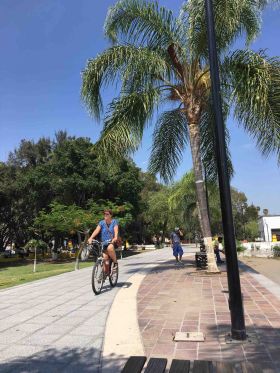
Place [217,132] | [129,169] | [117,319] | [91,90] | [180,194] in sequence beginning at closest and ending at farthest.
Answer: [217,132]
[117,319]
[91,90]
[180,194]
[129,169]

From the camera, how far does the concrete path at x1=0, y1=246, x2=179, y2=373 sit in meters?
4.32

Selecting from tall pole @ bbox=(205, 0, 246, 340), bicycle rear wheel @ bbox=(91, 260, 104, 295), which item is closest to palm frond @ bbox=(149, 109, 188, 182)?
bicycle rear wheel @ bbox=(91, 260, 104, 295)

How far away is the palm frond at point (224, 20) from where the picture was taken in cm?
990

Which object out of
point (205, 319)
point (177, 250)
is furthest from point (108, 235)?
point (177, 250)

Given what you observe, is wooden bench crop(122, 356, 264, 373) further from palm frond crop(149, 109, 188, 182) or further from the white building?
the white building

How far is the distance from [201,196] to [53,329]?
687 cm

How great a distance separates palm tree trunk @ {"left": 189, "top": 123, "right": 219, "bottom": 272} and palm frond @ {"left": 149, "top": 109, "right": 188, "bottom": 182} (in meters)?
1.72

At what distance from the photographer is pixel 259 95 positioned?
934cm

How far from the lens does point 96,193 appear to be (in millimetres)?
35438

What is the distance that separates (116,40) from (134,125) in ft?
8.21

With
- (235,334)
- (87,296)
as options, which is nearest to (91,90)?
(87,296)

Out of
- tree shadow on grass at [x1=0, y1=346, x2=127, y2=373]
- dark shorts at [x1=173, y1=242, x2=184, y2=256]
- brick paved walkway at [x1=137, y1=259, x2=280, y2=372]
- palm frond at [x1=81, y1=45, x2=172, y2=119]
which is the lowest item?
tree shadow on grass at [x1=0, y1=346, x2=127, y2=373]

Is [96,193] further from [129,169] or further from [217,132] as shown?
[217,132]

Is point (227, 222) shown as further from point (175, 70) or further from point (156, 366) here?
point (175, 70)
